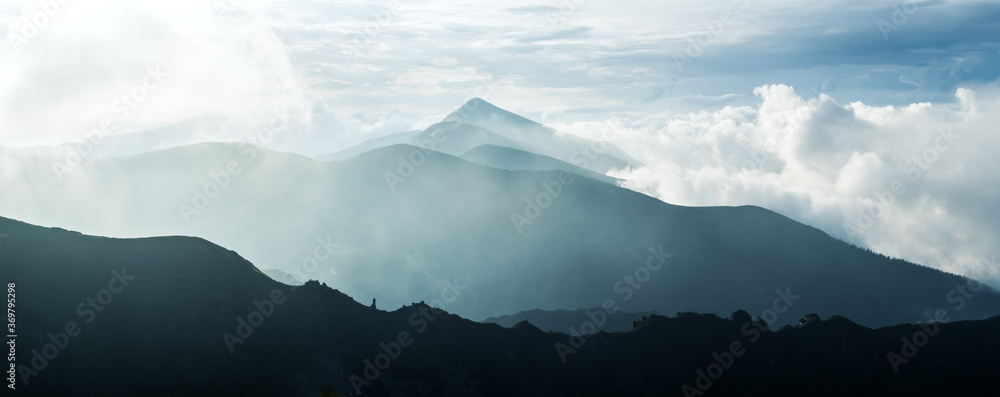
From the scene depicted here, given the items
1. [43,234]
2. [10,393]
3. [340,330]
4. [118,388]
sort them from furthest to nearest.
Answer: [340,330]
[43,234]
[118,388]
[10,393]

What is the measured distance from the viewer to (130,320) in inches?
6471

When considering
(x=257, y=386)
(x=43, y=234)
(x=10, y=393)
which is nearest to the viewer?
(x=10, y=393)

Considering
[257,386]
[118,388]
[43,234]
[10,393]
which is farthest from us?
[43,234]

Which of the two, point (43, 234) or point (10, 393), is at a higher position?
point (43, 234)

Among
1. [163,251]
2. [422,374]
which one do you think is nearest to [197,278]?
[163,251]

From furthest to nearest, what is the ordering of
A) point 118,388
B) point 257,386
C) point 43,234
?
point 43,234 → point 257,386 → point 118,388

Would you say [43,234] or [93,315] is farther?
[43,234]

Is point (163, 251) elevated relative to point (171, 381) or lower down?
elevated

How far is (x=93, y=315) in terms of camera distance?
162375 mm

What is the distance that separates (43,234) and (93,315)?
35672 millimetres

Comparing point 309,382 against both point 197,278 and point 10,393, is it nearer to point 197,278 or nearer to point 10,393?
point 197,278

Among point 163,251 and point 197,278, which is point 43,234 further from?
point 197,278

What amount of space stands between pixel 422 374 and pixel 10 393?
312 feet

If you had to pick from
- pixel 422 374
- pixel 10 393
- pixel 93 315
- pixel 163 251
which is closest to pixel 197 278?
pixel 163 251
